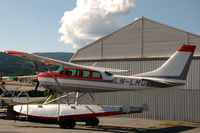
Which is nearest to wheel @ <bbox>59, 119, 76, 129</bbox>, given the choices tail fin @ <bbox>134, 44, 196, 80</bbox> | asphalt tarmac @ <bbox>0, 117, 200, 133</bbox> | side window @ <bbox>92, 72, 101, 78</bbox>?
asphalt tarmac @ <bbox>0, 117, 200, 133</bbox>

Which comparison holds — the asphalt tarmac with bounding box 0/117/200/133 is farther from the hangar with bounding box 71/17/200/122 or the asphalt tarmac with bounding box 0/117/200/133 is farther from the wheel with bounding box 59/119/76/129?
the hangar with bounding box 71/17/200/122

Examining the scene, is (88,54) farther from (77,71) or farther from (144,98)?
(77,71)

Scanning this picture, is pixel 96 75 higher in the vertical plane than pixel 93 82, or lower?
higher

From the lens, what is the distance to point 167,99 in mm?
21109

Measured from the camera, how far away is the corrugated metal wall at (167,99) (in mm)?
20078

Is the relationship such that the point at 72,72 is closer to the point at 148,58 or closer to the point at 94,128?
the point at 94,128

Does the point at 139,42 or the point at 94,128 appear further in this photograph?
the point at 139,42

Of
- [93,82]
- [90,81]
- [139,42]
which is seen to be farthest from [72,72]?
[139,42]

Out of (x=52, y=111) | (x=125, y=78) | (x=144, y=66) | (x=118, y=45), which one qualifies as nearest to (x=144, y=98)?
(x=144, y=66)

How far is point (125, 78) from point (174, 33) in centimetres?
848

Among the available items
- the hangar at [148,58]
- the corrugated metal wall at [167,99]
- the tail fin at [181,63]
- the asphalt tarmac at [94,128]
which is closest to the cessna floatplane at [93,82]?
the tail fin at [181,63]

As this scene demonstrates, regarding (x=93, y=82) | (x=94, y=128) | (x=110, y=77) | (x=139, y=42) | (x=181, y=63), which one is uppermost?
(x=139, y=42)

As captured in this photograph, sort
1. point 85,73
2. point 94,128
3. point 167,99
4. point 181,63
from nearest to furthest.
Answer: point 181,63 → point 94,128 → point 85,73 → point 167,99

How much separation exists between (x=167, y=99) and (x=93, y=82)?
25.1 feet
